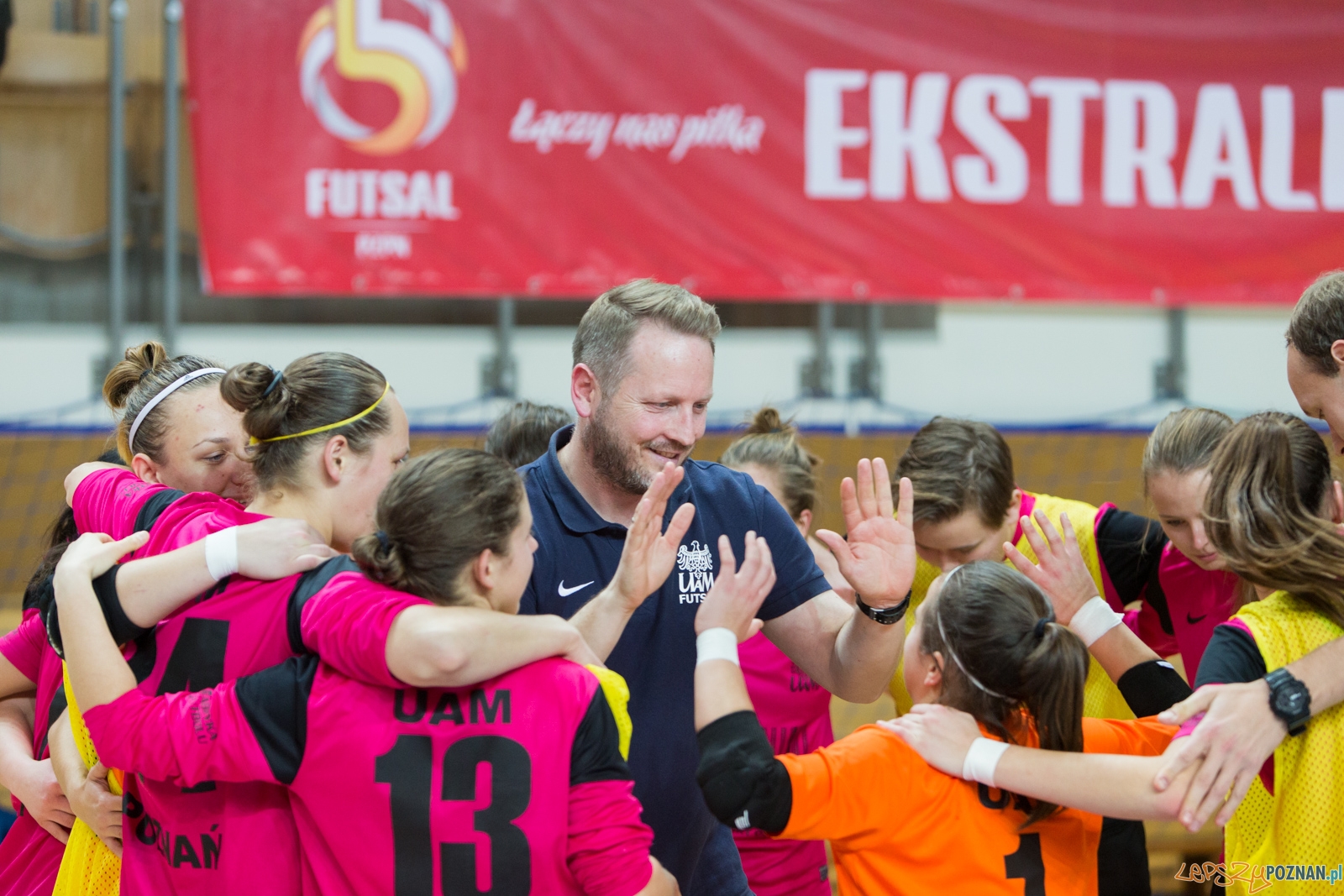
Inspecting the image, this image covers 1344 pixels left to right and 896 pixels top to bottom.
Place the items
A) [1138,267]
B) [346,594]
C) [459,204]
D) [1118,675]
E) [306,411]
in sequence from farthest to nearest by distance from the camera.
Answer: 1. [1138,267]
2. [459,204]
3. [1118,675]
4. [306,411]
5. [346,594]

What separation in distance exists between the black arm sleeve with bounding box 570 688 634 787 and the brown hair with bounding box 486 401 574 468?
1.58 m

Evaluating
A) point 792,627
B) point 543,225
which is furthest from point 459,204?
point 792,627

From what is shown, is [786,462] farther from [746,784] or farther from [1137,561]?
[746,784]

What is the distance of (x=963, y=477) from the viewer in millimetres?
3051

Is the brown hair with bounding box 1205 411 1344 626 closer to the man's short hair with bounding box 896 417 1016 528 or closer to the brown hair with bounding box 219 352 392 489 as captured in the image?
the man's short hair with bounding box 896 417 1016 528

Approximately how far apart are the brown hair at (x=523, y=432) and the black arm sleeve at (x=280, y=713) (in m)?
1.54

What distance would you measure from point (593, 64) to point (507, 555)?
5.86 metres

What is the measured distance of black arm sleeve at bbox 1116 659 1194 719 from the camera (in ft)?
7.77

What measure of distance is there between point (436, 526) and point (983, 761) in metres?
0.99

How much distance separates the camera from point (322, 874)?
6.14ft

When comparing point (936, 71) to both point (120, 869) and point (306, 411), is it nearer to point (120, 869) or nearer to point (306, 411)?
point (306, 411)

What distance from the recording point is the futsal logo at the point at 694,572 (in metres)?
2.43

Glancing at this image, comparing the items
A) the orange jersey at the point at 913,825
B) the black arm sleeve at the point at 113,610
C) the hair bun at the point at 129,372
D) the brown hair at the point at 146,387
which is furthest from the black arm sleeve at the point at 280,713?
the hair bun at the point at 129,372

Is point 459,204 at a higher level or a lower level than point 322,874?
higher
